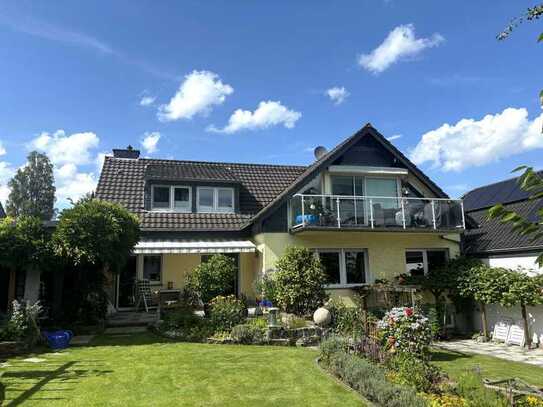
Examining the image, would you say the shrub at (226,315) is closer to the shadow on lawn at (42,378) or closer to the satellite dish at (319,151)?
the shadow on lawn at (42,378)

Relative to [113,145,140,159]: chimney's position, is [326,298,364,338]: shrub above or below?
below

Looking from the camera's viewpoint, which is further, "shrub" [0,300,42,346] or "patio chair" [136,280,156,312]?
"patio chair" [136,280,156,312]

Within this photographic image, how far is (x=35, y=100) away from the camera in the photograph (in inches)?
681

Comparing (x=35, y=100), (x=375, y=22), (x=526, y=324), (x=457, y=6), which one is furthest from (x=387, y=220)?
(x=35, y=100)

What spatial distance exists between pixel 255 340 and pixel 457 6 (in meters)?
12.9

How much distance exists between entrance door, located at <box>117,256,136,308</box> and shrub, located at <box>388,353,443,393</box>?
16033mm

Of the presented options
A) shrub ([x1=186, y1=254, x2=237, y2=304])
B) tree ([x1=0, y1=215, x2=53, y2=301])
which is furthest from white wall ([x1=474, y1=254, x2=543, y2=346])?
tree ([x1=0, y1=215, x2=53, y2=301])

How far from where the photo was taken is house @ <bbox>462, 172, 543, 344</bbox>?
17422 millimetres

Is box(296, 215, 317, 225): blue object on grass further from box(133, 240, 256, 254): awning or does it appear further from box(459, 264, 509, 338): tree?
box(459, 264, 509, 338): tree

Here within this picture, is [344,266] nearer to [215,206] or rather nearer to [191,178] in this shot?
[215,206]

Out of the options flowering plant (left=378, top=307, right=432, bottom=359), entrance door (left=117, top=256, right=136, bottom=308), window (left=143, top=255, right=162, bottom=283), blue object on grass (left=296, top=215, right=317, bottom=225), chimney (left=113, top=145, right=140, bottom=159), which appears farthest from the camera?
chimney (left=113, top=145, right=140, bottom=159)

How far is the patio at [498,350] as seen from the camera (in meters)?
15.1

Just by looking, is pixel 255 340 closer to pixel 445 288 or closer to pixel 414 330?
pixel 414 330

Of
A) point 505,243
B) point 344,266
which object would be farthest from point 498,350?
point 344,266
